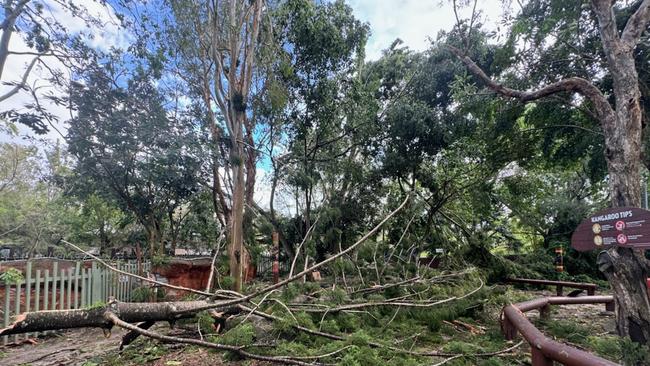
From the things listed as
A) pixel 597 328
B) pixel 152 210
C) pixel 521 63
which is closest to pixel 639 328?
pixel 597 328

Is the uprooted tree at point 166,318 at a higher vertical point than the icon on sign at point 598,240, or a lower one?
lower

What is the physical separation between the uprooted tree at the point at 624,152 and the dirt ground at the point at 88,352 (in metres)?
1.18

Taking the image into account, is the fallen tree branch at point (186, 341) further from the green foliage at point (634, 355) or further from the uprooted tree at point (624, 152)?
the uprooted tree at point (624, 152)

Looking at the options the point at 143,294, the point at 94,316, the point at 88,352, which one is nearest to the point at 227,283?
the point at 143,294

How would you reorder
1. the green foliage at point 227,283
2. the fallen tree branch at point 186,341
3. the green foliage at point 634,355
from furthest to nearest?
1. the green foliage at point 227,283
2. the green foliage at point 634,355
3. the fallen tree branch at point 186,341

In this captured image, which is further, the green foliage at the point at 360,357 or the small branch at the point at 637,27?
the small branch at the point at 637,27

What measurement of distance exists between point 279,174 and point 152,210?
3.45 meters

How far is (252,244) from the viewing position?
9641 millimetres

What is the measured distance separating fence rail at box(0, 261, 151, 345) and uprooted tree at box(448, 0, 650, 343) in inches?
270

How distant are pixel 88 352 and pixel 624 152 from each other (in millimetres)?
6561

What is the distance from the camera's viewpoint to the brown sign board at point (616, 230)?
303cm

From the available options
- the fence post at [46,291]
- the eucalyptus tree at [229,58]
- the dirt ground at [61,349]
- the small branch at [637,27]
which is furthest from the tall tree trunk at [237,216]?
the small branch at [637,27]

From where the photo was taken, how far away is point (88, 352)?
12.8 ft

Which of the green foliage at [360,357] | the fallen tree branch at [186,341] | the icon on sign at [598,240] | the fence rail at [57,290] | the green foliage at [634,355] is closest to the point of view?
the fallen tree branch at [186,341]
